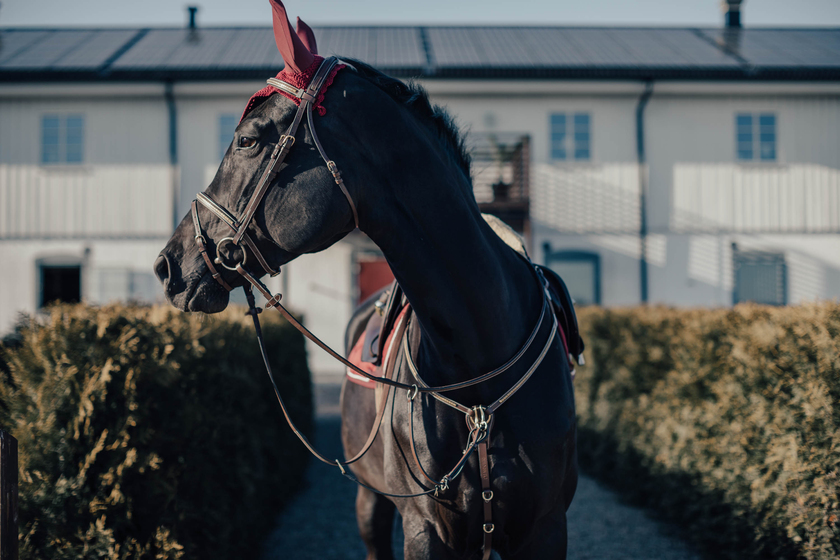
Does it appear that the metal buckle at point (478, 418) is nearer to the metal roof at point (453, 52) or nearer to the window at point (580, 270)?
the metal roof at point (453, 52)

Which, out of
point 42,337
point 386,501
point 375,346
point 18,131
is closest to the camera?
point 375,346

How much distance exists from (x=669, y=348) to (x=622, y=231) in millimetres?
8608

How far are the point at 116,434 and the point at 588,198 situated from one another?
12.0 m

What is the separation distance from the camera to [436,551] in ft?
5.99

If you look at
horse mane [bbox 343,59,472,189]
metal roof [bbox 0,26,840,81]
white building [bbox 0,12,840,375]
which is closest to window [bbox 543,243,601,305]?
white building [bbox 0,12,840,375]

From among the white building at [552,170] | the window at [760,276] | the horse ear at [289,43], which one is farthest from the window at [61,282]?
the window at [760,276]

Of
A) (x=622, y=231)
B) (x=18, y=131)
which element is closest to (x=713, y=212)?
(x=622, y=231)

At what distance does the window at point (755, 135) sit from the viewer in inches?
508

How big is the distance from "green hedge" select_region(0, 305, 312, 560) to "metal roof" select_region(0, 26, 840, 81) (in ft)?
33.6

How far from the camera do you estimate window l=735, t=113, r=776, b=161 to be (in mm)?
12898

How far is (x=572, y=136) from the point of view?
12953mm

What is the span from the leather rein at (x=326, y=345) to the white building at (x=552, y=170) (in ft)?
35.0

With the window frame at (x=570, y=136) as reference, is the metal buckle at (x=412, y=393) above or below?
below

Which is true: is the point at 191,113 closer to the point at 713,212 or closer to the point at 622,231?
the point at 622,231
